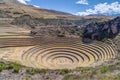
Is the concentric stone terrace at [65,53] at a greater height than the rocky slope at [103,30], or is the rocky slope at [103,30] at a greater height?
the rocky slope at [103,30]

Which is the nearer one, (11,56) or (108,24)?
(11,56)

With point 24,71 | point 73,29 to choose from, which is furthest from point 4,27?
point 24,71

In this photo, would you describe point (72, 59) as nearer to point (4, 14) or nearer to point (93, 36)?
point (93, 36)

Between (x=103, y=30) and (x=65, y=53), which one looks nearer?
(x=65, y=53)

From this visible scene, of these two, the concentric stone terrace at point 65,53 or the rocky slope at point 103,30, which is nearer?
the concentric stone terrace at point 65,53

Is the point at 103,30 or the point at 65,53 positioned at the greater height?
the point at 103,30

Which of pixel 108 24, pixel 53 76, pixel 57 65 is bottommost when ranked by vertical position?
pixel 57 65

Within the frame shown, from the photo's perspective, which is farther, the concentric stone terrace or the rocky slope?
the rocky slope

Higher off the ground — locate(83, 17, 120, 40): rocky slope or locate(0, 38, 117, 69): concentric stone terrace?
locate(83, 17, 120, 40): rocky slope
